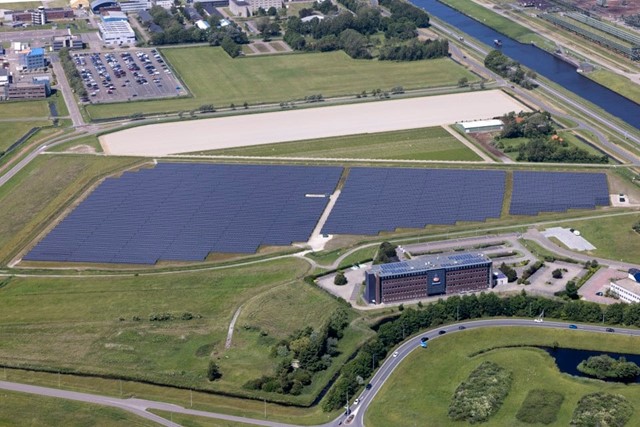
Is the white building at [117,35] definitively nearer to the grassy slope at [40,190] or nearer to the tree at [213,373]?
the grassy slope at [40,190]

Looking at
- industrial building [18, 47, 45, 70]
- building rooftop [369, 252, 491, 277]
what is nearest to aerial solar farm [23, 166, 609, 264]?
building rooftop [369, 252, 491, 277]

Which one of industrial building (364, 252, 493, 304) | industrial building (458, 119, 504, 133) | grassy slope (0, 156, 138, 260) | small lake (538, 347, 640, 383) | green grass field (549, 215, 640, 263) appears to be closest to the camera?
small lake (538, 347, 640, 383)

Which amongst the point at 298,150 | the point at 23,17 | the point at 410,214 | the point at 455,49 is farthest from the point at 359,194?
the point at 23,17

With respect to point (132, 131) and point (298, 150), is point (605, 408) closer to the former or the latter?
point (298, 150)

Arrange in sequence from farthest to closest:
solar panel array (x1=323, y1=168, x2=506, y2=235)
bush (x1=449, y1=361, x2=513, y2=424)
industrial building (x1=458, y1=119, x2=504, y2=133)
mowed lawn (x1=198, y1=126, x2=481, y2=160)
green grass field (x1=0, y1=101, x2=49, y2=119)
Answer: green grass field (x1=0, y1=101, x2=49, y2=119) < industrial building (x1=458, y1=119, x2=504, y2=133) < mowed lawn (x1=198, y1=126, x2=481, y2=160) < solar panel array (x1=323, y1=168, x2=506, y2=235) < bush (x1=449, y1=361, x2=513, y2=424)

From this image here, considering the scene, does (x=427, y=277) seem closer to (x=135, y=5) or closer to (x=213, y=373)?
(x=213, y=373)

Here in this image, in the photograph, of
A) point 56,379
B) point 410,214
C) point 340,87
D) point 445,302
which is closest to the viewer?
point 56,379

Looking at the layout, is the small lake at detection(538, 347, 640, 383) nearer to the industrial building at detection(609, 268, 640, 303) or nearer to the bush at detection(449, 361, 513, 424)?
the bush at detection(449, 361, 513, 424)
